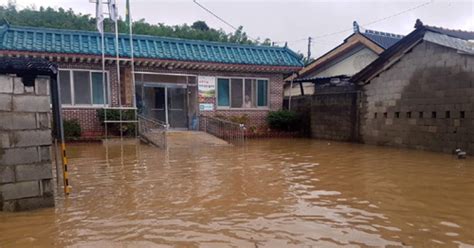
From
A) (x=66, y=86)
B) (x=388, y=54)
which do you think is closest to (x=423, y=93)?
(x=388, y=54)

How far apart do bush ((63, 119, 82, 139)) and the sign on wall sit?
4.94 m

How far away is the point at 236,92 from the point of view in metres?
16.0

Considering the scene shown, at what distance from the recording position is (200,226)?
3.89m

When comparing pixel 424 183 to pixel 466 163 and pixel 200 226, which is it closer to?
pixel 466 163

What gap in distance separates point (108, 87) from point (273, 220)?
11190 millimetres

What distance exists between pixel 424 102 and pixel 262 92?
7475 millimetres

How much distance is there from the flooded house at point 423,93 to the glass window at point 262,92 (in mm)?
4659

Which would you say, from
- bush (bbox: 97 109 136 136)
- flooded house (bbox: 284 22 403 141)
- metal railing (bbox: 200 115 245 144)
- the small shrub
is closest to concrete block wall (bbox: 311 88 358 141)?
flooded house (bbox: 284 22 403 141)

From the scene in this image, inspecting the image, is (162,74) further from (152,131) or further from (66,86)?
(66,86)

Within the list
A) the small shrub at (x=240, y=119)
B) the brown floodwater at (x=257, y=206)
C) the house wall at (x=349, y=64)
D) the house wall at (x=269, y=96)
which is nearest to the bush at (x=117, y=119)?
the house wall at (x=269, y=96)

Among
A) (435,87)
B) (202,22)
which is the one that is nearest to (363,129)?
(435,87)

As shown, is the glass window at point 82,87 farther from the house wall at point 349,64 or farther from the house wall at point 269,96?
the house wall at point 349,64

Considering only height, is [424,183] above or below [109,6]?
below

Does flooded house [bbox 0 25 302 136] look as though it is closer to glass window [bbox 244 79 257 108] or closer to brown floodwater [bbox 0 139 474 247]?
glass window [bbox 244 79 257 108]
